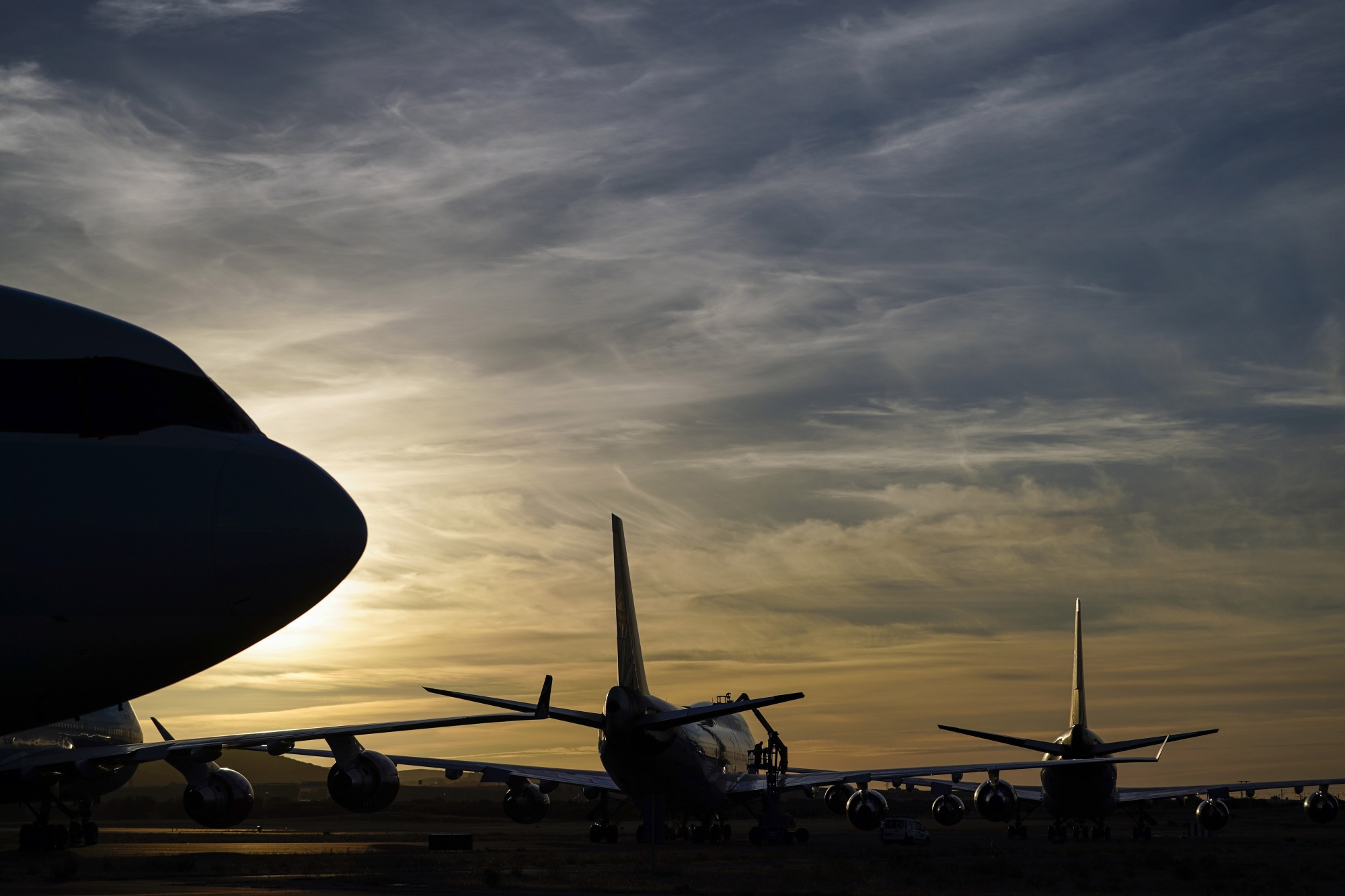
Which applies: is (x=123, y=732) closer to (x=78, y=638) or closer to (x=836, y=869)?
(x=836, y=869)

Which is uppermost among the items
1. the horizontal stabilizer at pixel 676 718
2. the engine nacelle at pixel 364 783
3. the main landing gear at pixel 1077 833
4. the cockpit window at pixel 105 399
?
the cockpit window at pixel 105 399

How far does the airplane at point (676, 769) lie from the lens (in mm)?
45906

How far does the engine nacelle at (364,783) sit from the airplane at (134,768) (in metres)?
0.02

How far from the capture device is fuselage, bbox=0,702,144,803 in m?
35.7

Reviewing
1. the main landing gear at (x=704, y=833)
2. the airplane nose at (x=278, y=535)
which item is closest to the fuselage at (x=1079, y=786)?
the main landing gear at (x=704, y=833)

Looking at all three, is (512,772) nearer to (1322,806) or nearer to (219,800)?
(219,800)

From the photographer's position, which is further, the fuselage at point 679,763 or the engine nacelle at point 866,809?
the engine nacelle at point 866,809

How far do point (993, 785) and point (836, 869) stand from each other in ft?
93.5

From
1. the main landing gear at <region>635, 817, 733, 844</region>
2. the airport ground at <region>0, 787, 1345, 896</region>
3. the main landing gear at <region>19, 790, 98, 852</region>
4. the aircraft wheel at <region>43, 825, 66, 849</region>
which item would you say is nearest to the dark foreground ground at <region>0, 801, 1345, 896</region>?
the airport ground at <region>0, 787, 1345, 896</region>

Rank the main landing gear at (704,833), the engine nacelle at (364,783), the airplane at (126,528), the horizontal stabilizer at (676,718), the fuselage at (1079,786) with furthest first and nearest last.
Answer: the fuselage at (1079,786)
the main landing gear at (704,833)
the horizontal stabilizer at (676,718)
the engine nacelle at (364,783)
the airplane at (126,528)

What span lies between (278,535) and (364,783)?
23.6 m

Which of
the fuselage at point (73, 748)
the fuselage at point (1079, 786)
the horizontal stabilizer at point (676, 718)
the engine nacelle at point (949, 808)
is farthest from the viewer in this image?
the engine nacelle at point (949, 808)

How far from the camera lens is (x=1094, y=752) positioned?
58.3 m

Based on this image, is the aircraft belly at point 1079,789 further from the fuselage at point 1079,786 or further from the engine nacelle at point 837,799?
the engine nacelle at point 837,799
